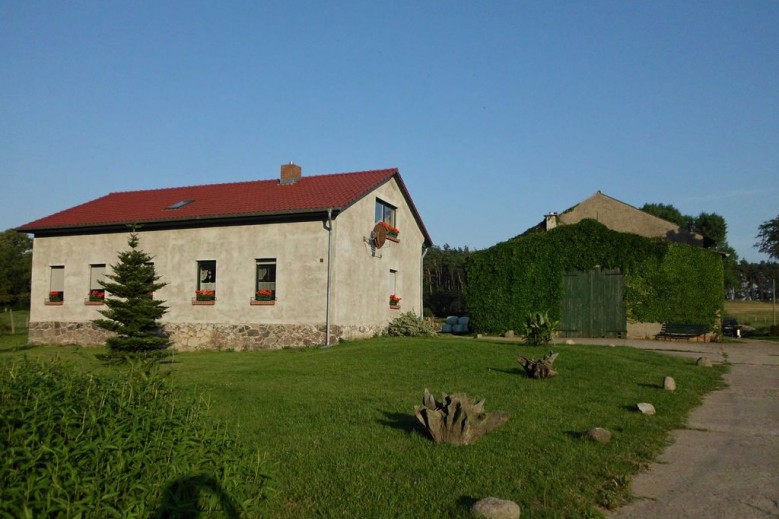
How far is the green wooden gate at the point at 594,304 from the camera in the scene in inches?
969

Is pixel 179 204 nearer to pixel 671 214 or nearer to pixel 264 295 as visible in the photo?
pixel 264 295

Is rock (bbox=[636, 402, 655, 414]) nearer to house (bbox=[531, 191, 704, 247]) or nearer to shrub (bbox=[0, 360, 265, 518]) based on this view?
shrub (bbox=[0, 360, 265, 518])

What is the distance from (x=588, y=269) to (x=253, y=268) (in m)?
14.3

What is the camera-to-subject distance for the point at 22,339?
24953 mm

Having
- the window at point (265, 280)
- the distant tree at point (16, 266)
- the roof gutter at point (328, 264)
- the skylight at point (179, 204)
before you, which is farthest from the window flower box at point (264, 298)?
the distant tree at point (16, 266)

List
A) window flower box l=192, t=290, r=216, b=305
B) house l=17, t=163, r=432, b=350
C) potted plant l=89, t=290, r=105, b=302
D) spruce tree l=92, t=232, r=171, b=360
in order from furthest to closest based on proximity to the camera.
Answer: potted plant l=89, t=290, r=105, b=302
window flower box l=192, t=290, r=216, b=305
house l=17, t=163, r=432, b=350
spruce tree l=92, t=232, r=171, b=360

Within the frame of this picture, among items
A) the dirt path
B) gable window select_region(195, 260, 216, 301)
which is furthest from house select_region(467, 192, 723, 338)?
the dirt path

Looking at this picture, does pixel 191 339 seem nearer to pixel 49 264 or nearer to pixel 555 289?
pixel 49 264

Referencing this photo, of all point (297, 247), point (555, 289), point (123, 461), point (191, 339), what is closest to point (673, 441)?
point (123, 461)

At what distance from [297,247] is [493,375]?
33.7 ft

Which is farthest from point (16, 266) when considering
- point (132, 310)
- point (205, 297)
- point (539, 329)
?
point (539, 329)

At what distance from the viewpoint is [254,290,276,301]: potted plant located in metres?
19.9

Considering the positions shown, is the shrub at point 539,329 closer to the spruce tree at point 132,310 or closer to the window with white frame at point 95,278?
the spruce tree at point 132,310

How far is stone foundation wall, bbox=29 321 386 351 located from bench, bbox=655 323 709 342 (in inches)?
467
